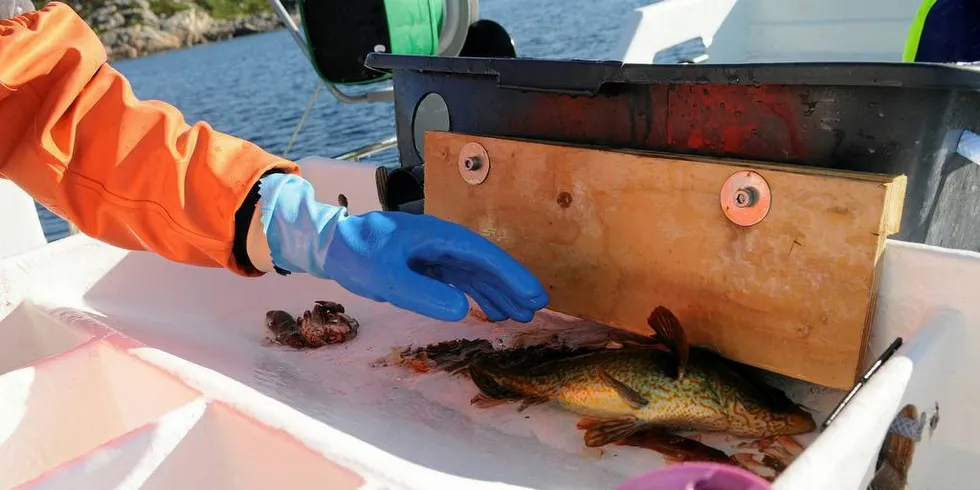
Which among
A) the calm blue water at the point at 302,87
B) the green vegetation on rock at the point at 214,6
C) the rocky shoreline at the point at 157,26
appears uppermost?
the green vegetation on rock at the point at 214,6

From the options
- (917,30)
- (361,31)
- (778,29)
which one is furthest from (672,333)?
(778,29)

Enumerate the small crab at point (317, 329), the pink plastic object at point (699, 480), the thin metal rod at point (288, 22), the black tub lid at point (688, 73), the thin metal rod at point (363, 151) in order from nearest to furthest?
the pink plastic object at point (699, 480)
the black tub lid at point (688, 73)
the small crab at point (317, 329)
the thin metal rod at point (288, 22)
the thin metal rod at point (363, 151)

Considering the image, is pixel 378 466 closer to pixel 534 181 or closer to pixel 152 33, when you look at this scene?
pixel 534 181

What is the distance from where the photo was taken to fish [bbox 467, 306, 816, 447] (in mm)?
1591

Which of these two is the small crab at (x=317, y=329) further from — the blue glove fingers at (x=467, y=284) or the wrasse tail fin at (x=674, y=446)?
the wrasse tail fin at (x=674, y=446)

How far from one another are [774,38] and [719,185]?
4.74m

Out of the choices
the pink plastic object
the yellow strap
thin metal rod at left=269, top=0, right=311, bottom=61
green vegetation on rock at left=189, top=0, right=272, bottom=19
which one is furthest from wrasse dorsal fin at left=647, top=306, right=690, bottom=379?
green vegetation on rock at left=189, top=0, right=272, bottom=19

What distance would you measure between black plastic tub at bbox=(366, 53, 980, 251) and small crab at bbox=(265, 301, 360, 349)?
788 millimetres

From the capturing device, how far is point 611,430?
5.32 feet

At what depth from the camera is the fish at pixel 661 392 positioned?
1.59 meters

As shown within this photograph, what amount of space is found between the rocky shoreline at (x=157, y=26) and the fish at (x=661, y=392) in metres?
65.4

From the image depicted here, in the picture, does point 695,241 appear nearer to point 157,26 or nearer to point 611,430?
point 611,430

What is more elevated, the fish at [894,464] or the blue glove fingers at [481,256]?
the blue glove fingers at [481,256]

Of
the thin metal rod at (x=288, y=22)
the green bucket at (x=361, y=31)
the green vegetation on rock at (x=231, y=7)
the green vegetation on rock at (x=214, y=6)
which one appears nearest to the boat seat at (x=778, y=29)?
the green bucket at (x=361, y=31)
